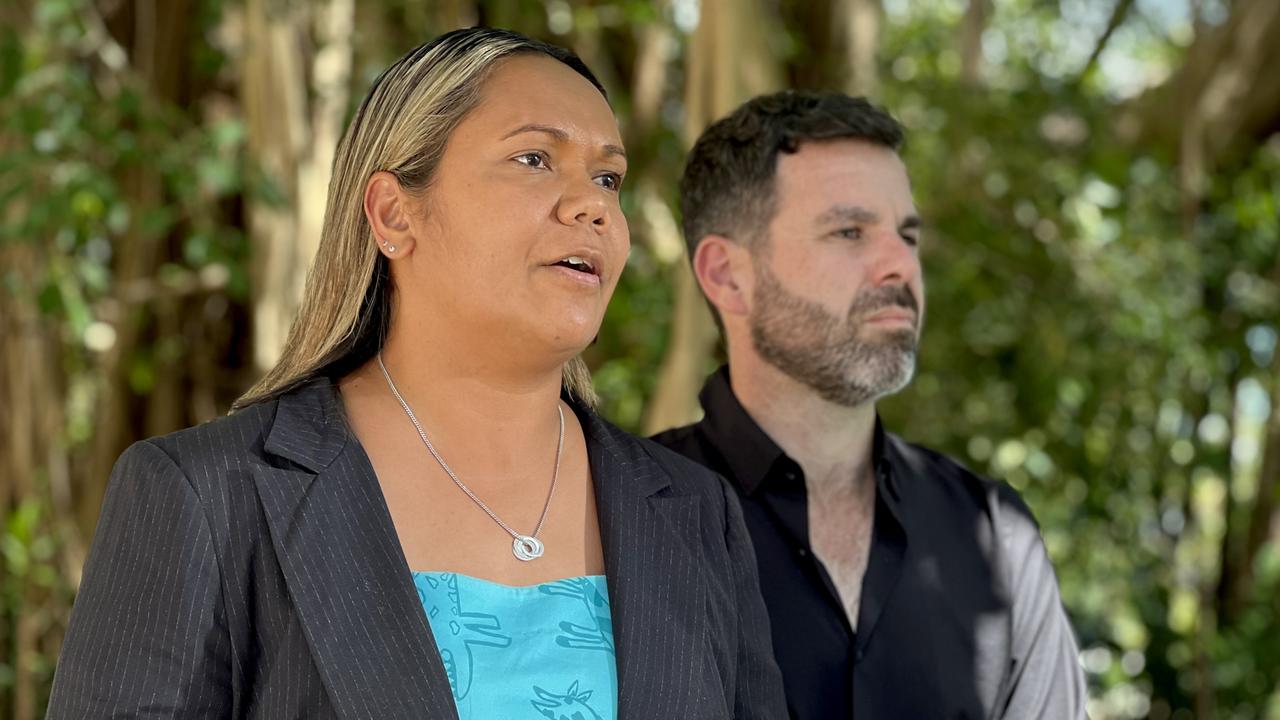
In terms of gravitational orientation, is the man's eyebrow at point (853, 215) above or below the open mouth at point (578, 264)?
above

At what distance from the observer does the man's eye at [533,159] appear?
62.2 inches

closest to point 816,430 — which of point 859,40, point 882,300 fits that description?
point 882,300

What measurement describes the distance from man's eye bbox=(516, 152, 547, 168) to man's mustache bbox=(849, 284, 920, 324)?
2.13ft

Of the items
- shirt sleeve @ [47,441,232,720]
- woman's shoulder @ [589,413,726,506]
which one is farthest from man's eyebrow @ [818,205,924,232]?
shirt sleeve @ [47,441,232,720]

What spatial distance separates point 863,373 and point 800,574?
0.93 ft

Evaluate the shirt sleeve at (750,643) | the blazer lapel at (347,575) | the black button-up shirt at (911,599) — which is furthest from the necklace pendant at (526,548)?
the black button-up shirt at (911,599)

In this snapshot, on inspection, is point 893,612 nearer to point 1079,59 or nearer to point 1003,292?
point 1003,292

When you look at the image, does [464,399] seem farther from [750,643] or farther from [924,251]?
[924,251]

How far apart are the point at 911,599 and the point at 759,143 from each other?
702 millimetres

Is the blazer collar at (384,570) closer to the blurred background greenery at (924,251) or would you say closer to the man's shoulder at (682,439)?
the man's shoulder at (682,439)

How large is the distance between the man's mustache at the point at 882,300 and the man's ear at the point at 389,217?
73 centimetres

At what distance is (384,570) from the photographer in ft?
4.75

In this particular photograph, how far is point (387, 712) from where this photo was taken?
138 centimetres

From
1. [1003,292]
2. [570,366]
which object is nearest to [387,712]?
[570,366]
